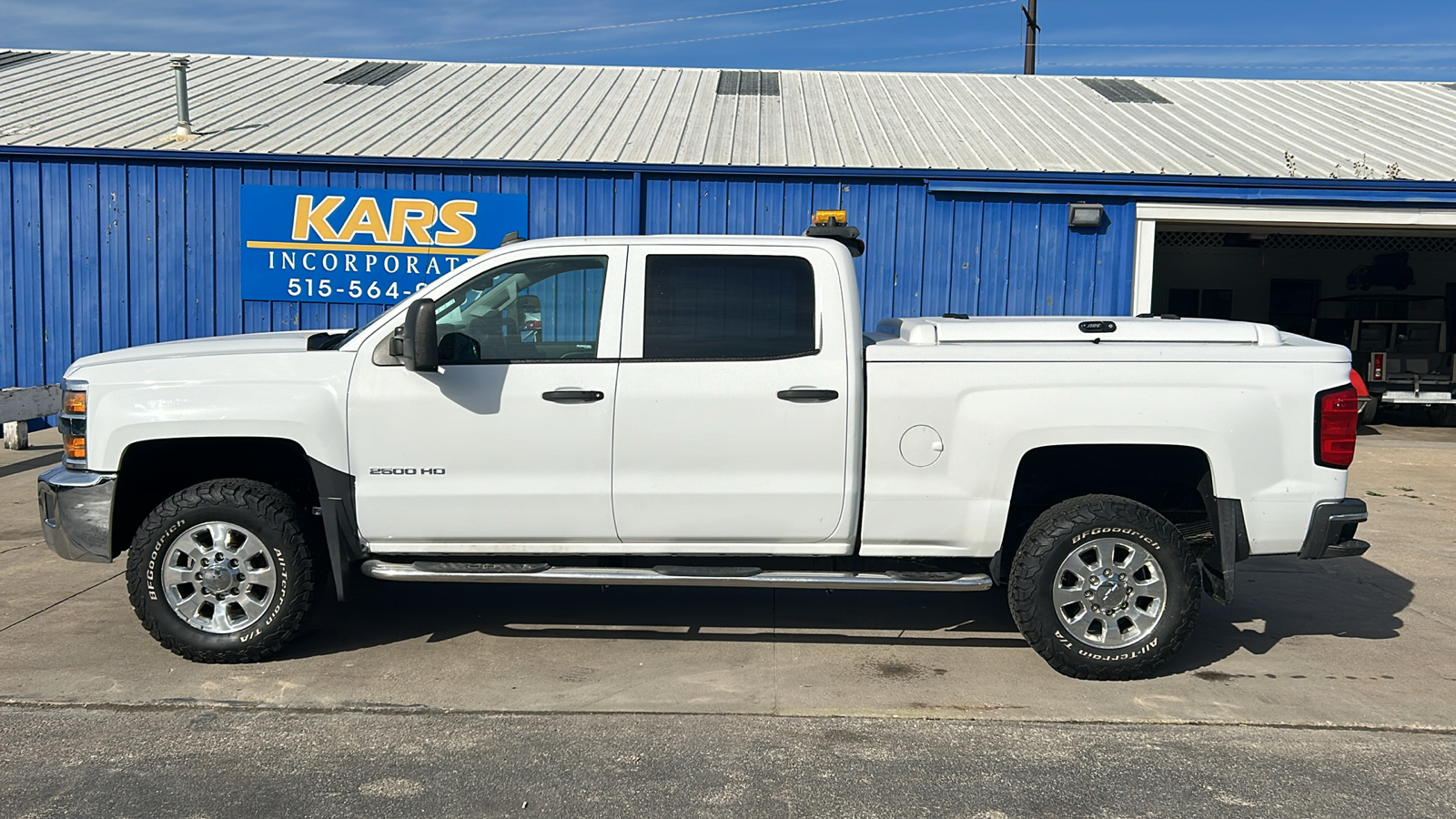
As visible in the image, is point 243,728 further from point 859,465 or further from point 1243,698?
point 1243,698

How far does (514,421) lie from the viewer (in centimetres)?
493

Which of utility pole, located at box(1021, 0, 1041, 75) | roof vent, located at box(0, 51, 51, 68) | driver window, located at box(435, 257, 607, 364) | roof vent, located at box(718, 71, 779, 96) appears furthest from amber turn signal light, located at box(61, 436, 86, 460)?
utility pole, located at box(1021, 0, 1041, 75)

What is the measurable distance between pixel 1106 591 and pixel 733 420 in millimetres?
1796

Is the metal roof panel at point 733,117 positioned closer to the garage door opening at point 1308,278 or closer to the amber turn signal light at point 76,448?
the garage door opening at point 1308,278

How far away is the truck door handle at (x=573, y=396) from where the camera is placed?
16.1 feet

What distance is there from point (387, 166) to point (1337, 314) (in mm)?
19076

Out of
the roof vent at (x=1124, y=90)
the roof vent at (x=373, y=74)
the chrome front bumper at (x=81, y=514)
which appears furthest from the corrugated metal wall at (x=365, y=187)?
the chrome front bumper at (x=81, y=514)

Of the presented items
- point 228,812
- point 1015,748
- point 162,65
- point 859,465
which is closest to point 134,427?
point 228,812

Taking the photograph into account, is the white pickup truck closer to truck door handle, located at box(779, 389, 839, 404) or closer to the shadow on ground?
truck door handle, located at box(779, 389, 839, 404)

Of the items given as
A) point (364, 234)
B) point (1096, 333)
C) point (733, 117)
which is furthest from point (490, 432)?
point (733, 117)

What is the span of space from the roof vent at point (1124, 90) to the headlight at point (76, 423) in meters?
15.1

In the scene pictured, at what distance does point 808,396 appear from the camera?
16.0 ft

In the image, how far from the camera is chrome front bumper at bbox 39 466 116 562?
4926 mm

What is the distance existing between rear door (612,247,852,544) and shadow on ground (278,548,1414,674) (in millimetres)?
843
